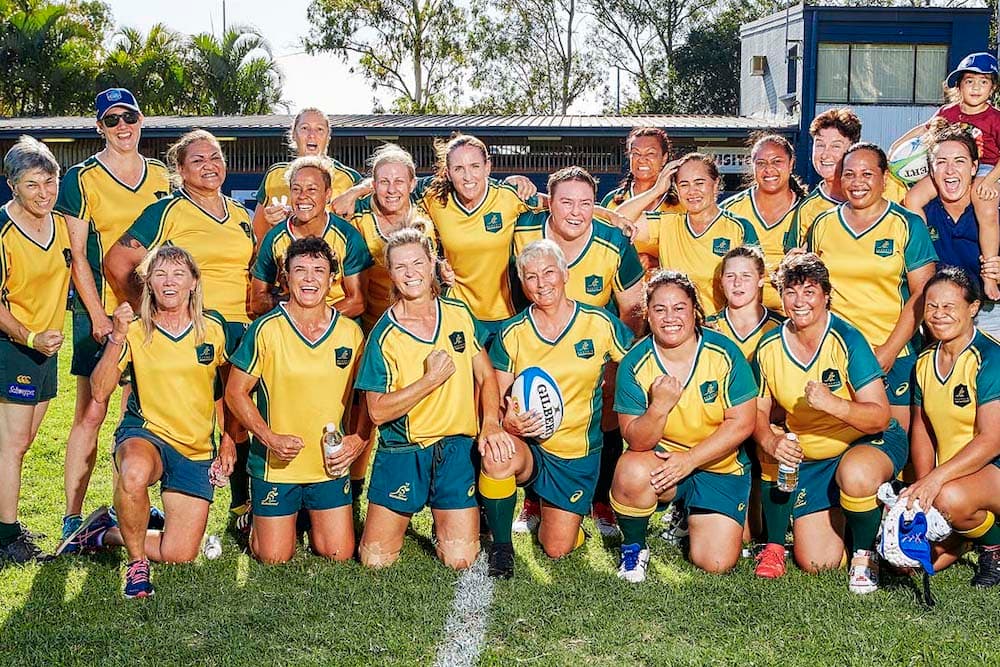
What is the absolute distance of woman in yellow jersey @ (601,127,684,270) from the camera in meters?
5.34

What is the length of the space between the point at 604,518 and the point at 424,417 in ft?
3.62

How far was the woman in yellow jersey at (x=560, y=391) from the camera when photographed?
4.40m

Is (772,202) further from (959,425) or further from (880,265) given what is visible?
(959,425)

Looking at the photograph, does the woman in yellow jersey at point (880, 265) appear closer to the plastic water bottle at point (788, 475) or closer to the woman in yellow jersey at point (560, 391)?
the plastic water bottle at point (788, 475)

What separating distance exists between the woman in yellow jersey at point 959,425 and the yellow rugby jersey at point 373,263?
2226 millimetres

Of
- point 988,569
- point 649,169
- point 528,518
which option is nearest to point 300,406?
point 528,518

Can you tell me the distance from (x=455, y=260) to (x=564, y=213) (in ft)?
2.04

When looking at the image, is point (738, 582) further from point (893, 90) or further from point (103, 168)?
point (893, 90)

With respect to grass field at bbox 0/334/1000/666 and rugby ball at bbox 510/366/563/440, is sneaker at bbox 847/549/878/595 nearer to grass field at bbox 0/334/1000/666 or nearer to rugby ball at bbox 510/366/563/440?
grass field at bbox 0/334/1000/666

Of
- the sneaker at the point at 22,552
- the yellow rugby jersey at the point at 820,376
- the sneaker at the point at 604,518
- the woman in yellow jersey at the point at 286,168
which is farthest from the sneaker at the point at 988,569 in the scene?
the sneaker at the point at 22,552

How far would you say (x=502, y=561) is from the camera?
4320mm

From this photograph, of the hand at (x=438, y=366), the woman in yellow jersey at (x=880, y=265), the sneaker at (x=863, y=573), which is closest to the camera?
the sneaker at (x=863, y=573)

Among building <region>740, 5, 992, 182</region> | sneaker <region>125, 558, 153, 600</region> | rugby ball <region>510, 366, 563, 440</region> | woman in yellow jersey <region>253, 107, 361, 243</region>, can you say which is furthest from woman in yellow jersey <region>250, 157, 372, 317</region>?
building <region>740, 5, 992, 182</region>

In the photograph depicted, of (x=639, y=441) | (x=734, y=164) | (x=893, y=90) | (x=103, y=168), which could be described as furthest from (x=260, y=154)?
(x=639, y=441)
